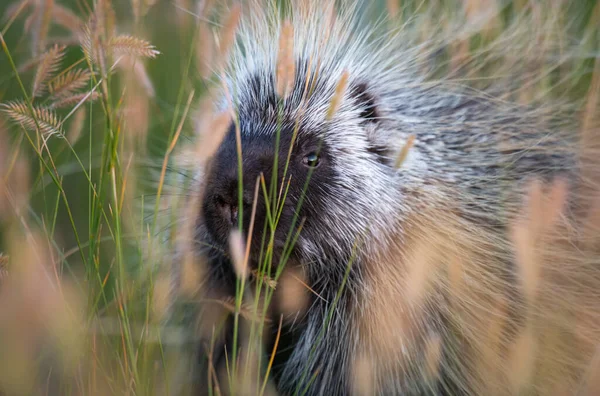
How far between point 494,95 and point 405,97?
306 millimetres

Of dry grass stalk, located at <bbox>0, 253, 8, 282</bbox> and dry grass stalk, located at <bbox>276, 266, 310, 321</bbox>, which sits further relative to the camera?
dry grass stalk, located at <bbox>276, 266, 310, 321</bbox>

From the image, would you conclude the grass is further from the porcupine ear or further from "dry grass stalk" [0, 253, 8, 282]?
the porcupine ear

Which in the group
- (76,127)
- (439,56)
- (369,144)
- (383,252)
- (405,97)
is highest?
(439,56)

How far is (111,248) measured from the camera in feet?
6.81

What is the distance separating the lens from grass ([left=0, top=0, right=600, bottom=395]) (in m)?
1.31

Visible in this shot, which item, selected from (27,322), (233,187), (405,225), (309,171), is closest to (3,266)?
(27,322)

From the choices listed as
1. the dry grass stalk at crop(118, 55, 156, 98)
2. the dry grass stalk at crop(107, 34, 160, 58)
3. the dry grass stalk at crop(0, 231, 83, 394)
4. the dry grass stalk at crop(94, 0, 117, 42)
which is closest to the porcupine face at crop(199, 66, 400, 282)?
the dry grass stalk at crop(118, 55, 156, 98)

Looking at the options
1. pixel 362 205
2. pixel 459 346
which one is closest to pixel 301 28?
pixel 362 205

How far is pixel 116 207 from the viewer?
1460 millimetres

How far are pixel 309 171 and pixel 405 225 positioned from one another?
0.33 meters

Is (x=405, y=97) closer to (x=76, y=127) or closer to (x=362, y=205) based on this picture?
(x=362, y=205)

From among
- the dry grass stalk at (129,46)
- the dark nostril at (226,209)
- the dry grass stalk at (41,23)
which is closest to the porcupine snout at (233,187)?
the dark nostril at (226,209)

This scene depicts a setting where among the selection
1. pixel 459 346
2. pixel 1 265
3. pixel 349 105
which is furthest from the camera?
pixel 349 105

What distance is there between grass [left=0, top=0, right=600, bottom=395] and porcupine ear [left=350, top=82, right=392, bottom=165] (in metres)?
0.28
